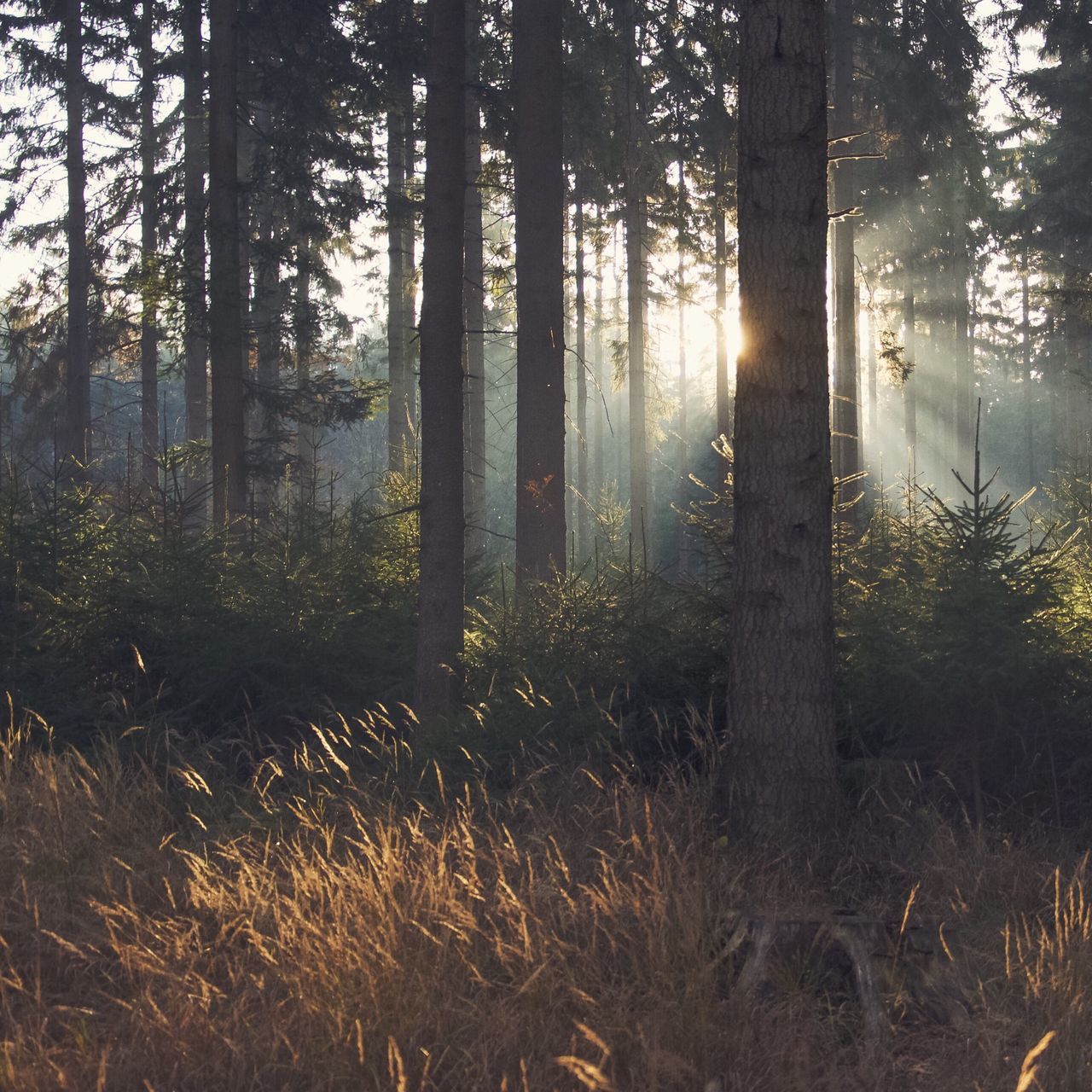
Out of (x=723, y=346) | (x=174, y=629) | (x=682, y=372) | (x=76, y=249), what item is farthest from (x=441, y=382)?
(x=682, y=372)

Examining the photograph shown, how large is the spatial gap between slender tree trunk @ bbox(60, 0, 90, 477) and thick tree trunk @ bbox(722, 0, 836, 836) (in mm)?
14518

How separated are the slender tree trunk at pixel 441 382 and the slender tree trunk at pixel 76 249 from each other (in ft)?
37.5

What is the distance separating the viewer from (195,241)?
1198 centimetres

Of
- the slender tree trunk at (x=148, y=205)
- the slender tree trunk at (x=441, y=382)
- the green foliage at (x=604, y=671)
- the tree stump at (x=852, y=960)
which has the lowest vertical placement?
the tree stump at (x=852, y=960)

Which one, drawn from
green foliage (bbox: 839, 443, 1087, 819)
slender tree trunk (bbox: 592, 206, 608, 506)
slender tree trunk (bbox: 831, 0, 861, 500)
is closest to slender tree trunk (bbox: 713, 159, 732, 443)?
slender tree trunk (bbox: 592, 206, 608, 506)

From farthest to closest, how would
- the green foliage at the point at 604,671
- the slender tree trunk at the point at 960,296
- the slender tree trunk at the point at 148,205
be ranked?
1. the slender tree trunk at the point at 960,296
2. the slender tree trunk at the point at 148,205
3. the green foliage at the point at 604,671

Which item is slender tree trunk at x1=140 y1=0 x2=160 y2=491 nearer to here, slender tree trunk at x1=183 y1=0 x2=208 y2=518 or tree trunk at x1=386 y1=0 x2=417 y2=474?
slender tree trunk at x1=183 y1=0 x2=208 y2=518

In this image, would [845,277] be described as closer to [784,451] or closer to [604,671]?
[604,671]

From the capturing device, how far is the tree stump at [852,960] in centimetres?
358

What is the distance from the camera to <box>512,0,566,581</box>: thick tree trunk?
932cm

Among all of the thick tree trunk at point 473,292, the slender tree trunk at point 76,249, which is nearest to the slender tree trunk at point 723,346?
the thick tree trunk at point 473,292

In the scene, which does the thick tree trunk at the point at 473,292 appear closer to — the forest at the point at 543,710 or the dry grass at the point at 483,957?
the forest at the point at 543,710

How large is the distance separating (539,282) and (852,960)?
7097mm

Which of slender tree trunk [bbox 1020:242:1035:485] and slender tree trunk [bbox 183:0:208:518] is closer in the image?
slender tree trunk [bbox 183:0:208:518]
